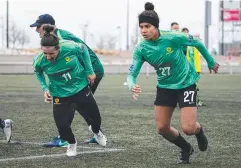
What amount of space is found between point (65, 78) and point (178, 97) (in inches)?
67.2

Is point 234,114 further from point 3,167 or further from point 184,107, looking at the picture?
point 3,167

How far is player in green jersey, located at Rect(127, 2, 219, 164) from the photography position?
338 inches

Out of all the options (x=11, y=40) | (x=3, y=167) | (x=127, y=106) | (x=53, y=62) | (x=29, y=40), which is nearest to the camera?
(x=3, y=167)

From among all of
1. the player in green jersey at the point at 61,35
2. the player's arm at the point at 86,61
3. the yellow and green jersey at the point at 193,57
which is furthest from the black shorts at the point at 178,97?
the yellow and green jersey at the point at 193,57

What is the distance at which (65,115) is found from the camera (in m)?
9.49

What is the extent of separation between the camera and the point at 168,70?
8.69 metres

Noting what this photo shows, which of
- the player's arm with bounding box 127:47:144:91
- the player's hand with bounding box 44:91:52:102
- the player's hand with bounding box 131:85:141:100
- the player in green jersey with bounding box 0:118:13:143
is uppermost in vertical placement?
the player's arm with bounding box 127:47:144:91

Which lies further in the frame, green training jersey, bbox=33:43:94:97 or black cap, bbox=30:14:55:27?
black cap, bbox=30:14:55:27

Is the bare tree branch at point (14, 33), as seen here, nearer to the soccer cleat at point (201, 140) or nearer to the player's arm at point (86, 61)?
the player's arm at point (86, 61)

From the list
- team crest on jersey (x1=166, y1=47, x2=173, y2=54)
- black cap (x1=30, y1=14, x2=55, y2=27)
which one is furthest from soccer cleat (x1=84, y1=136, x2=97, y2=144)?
team crest on jersey (x1=166, y1=47, x2=173, y2=54)

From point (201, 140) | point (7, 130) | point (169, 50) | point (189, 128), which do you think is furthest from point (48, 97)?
point (201, 140)

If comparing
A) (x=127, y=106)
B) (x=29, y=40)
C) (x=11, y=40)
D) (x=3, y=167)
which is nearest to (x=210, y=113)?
(x=127, y=106)

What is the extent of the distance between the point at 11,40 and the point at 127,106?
313ft

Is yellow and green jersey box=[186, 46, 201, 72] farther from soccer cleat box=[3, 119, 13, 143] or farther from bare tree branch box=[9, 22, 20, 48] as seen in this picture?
bare tree branch box=[9, 22, 20, 48]
